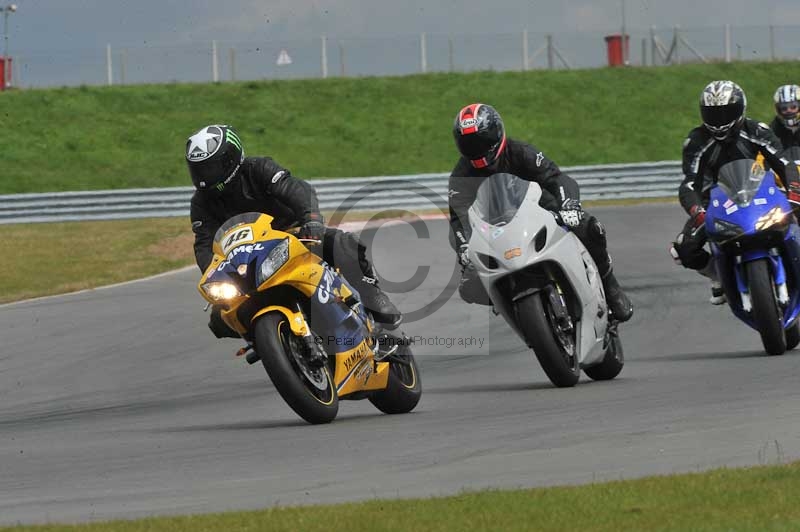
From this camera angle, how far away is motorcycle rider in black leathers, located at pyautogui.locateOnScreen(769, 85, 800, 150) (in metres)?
14.5

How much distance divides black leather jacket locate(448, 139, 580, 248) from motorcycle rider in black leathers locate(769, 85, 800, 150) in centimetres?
540

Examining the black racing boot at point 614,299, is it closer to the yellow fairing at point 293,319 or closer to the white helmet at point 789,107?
the yellow fairing at point 293,319

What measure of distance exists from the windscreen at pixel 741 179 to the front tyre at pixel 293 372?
3.90 meters

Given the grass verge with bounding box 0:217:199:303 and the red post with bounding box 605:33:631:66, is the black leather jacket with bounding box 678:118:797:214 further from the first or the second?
the red post with bounding box 605:33:631:66

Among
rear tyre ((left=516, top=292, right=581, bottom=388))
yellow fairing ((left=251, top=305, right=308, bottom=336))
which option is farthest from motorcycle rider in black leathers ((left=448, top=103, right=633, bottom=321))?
yellow fairing ((left=251, top=305, right=308, bottom=336))

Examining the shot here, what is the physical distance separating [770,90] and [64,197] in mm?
24227

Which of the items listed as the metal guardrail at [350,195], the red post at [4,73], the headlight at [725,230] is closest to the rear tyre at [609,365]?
the headlight at [725,230]

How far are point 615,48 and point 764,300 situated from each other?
35971mm

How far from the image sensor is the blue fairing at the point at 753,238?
10.5 meters

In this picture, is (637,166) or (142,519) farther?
(637,166)

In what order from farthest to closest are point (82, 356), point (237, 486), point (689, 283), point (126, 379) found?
point (689, 283) < point (82, 356) < point (126, 379) < point (237, 486)

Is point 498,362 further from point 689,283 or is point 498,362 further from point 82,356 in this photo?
point 689,283

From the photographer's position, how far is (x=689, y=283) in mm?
16219

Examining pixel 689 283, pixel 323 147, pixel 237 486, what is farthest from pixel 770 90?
pixel 237 486
